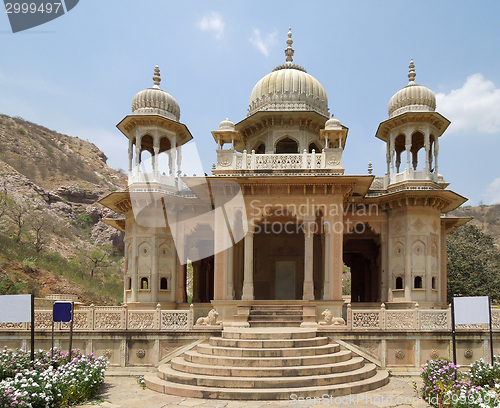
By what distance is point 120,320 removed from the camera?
14180mm

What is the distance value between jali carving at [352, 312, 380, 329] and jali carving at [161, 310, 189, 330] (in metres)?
5.36

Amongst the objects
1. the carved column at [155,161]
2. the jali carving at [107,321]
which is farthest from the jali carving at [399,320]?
the carved column at [155,161]

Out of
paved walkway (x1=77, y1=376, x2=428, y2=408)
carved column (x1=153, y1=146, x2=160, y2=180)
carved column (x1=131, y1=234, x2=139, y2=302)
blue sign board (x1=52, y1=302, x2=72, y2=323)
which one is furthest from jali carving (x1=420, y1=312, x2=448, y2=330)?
carved column (x1=153, y1=146, x2=160, y2=180)

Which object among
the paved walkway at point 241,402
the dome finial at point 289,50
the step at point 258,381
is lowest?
the paved walkway at point 241,402

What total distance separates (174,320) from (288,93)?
11735 millimetres

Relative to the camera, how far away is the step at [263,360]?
11344mm

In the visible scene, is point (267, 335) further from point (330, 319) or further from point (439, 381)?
point (439, 381)

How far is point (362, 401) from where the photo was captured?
10172 mm

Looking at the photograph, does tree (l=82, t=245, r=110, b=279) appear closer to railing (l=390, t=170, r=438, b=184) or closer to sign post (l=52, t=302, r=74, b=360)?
sign post (l=52, t=302, r=74, b=360)

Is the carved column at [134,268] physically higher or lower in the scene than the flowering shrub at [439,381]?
higher

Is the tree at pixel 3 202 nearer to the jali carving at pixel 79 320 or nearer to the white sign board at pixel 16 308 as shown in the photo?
the jali carving at pixel 79 320

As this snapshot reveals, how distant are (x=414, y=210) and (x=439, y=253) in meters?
2.71

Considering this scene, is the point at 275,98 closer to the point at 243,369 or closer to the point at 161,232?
the point at 161,232

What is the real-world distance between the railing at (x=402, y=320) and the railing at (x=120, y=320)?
5.29 m
